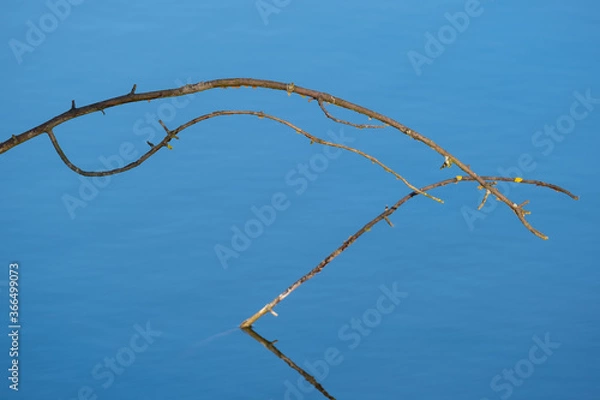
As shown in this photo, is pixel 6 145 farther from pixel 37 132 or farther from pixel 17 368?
pixel 17 368

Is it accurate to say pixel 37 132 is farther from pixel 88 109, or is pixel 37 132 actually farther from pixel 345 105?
pixel 345 105

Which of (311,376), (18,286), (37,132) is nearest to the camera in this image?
(37,132)

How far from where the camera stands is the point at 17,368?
3402mm

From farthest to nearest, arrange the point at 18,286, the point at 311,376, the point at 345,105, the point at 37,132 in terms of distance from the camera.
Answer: the point at 18,286
the point at 311,376
the point at 37,132
the point at 345,105

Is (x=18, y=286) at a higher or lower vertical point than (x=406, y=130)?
higher

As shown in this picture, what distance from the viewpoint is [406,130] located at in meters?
2.12

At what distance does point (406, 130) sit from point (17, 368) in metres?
1.86

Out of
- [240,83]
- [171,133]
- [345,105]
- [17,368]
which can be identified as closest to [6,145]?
[171,133]

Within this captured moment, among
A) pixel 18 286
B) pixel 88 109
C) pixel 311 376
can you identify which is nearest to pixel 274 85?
pixel 88 109

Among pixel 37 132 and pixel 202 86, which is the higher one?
pixel 37 132

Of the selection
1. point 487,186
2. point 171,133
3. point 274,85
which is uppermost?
point 171,133

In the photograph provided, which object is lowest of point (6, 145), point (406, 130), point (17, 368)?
point (406, 130)

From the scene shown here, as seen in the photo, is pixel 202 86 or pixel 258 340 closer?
pixel 202 86

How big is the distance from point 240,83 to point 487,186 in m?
0.56
